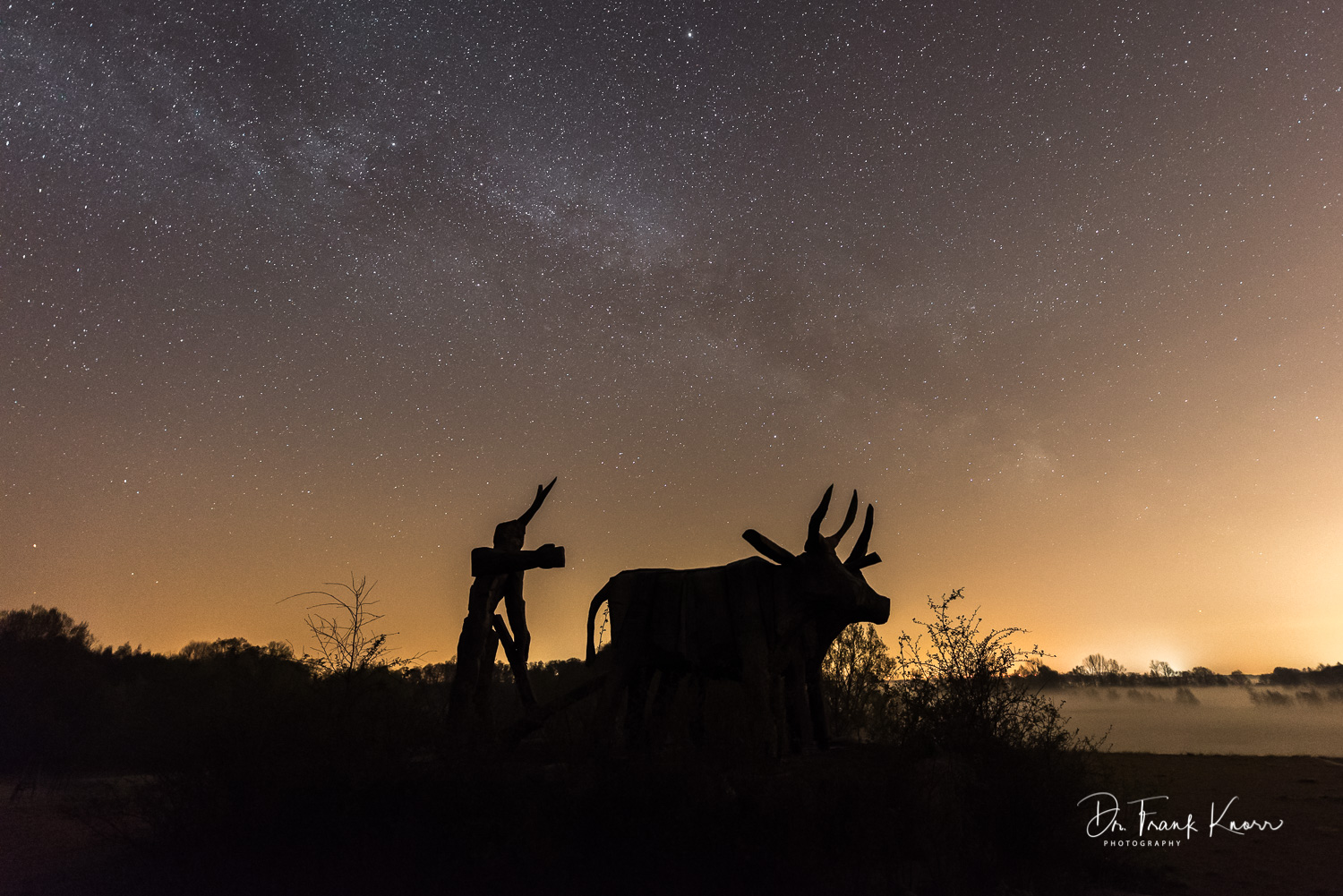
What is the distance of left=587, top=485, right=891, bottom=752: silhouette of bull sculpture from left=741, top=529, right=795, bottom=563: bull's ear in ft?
0.03

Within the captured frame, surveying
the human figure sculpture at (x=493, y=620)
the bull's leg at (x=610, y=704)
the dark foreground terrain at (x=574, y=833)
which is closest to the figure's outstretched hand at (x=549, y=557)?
the human figure sculpture at (x=493, y=620)

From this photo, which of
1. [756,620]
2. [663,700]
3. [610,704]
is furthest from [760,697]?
[663,700]

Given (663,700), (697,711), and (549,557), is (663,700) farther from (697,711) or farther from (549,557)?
(549,557)

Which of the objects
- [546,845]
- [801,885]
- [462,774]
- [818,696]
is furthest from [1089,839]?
[462,774]

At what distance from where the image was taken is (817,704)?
838 centimetres

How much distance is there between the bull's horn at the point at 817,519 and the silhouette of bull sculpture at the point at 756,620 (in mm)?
11

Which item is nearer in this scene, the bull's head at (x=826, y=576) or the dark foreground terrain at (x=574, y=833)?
the dark foreground terrain at (x=574, y=833)

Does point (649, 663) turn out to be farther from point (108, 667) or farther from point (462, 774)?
point (108, 667)

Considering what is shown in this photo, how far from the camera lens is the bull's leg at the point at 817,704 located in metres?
8.19

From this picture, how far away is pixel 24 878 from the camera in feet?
24.5

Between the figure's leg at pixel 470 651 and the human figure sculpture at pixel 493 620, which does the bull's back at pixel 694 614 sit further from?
the figure's leg at pixel 470 651

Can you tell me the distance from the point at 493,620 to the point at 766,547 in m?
3.71

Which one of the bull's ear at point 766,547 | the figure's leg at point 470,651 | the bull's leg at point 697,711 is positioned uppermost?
the bull's ear at point 766,547

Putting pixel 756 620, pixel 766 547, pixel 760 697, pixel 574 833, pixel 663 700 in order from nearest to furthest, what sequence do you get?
1. pixel 574 833
2. pixel 760 697
3. pixel 756 620
4. pixel 766 547
5. pixel 663 700
